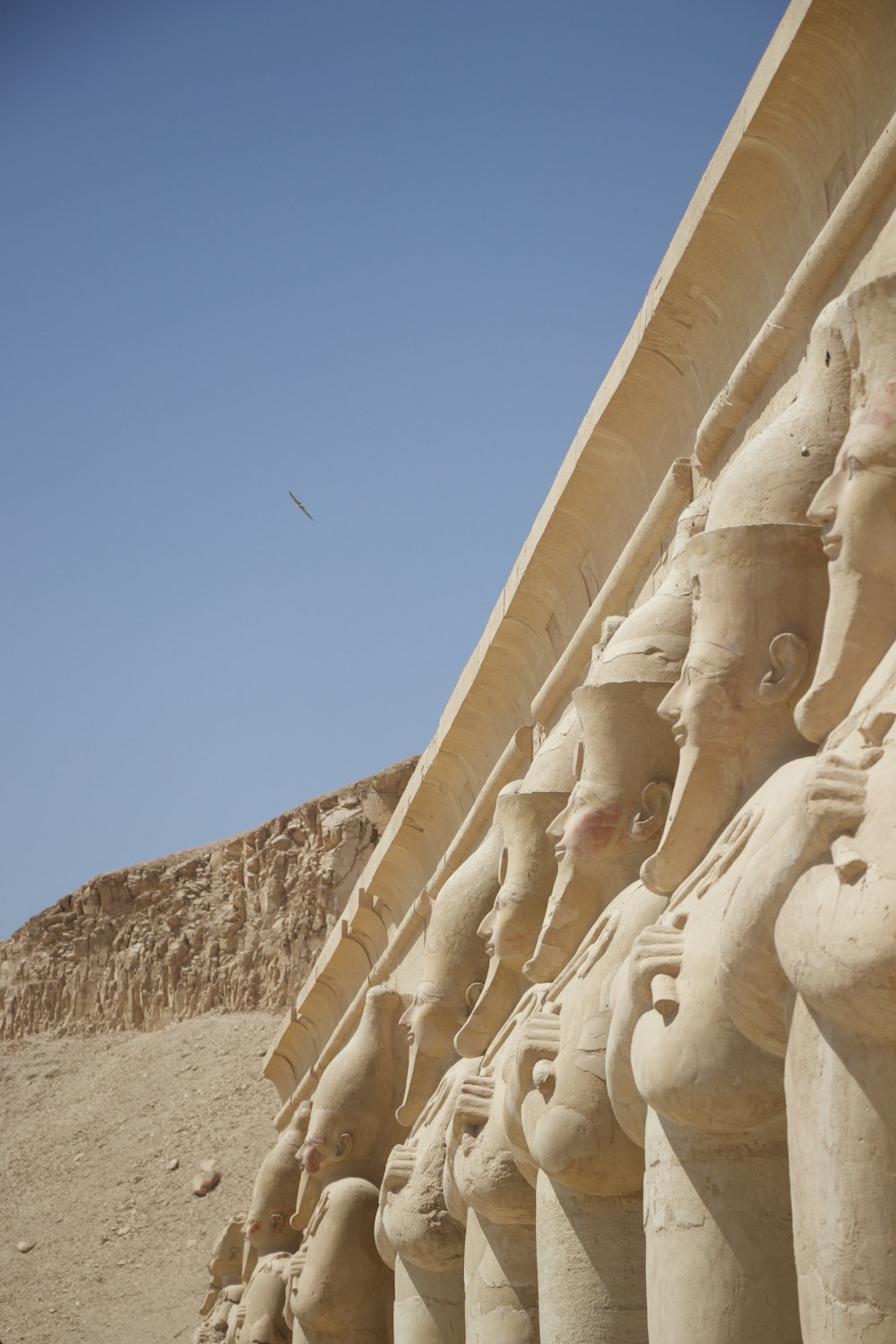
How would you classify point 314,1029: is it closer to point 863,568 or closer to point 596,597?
point 596,597

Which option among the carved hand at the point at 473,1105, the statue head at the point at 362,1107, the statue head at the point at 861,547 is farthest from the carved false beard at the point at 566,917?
the statue head at the point at 362,1107

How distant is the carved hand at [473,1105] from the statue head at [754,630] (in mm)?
1359

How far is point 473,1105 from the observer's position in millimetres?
4449

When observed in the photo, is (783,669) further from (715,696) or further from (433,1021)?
(433,1021)

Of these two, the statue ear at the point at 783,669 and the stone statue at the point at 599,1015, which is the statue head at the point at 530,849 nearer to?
the stone statue at the point at 599,1015

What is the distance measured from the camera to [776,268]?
14.0 ft

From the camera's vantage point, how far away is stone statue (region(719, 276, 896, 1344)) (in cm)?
230

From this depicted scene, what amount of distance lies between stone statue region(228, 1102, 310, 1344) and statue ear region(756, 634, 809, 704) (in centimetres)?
542

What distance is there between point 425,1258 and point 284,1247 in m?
3.60

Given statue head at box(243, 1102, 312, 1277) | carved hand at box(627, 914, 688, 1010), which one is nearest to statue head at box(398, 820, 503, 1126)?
carved hand at box(627, 914, 688, 1010)

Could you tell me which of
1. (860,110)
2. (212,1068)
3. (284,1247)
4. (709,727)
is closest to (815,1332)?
(709,727)

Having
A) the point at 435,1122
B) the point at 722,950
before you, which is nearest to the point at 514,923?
the point at 435,1122

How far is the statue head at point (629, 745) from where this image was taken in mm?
3826

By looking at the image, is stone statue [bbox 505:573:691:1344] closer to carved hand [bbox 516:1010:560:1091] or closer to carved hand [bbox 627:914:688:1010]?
carved hand [bbox 516:1010:560:1091]
